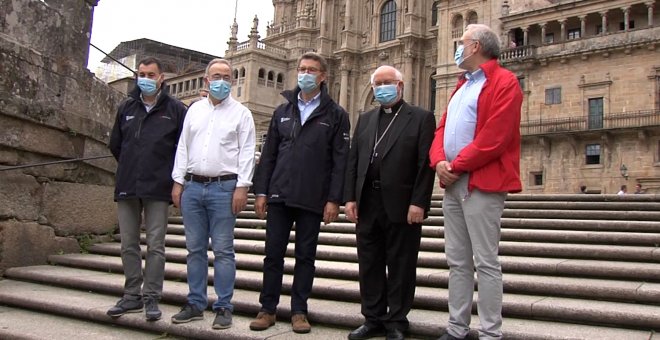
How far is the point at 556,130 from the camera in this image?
29.7m

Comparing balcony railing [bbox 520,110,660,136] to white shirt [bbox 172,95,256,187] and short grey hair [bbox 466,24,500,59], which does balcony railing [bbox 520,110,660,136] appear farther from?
white shirt [bbox 172,95,256,187]

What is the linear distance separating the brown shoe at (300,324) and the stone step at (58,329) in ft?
3.34

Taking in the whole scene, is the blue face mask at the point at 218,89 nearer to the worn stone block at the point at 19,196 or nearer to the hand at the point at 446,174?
the hand at the point at 446,174

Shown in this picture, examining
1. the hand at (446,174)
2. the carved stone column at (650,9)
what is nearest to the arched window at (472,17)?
the carved stone column at (650,9)

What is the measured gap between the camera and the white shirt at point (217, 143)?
17.0 ft

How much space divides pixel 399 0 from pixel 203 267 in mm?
47099

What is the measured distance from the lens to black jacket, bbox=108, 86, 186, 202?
5.34 m

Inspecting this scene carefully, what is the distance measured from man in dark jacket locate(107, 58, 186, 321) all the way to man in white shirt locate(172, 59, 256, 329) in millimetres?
213

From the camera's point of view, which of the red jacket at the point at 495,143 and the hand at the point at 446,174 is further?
the hand at the point at 446,174

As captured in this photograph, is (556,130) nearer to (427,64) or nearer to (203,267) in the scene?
(427,64)

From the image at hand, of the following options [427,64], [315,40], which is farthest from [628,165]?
[315,40]

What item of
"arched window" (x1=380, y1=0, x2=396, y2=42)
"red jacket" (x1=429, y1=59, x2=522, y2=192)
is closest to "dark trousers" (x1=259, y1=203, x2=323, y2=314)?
"red jacket" (x1=429, y1=59, x2=522, y2=192)

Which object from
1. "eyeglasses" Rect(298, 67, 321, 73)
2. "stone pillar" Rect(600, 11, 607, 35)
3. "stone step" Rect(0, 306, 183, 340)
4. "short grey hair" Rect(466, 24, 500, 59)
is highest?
"stone pillar" Rect(600, 11, 607, 35)

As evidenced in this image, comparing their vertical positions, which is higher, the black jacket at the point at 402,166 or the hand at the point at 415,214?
the black jacket at the point at 402,166
